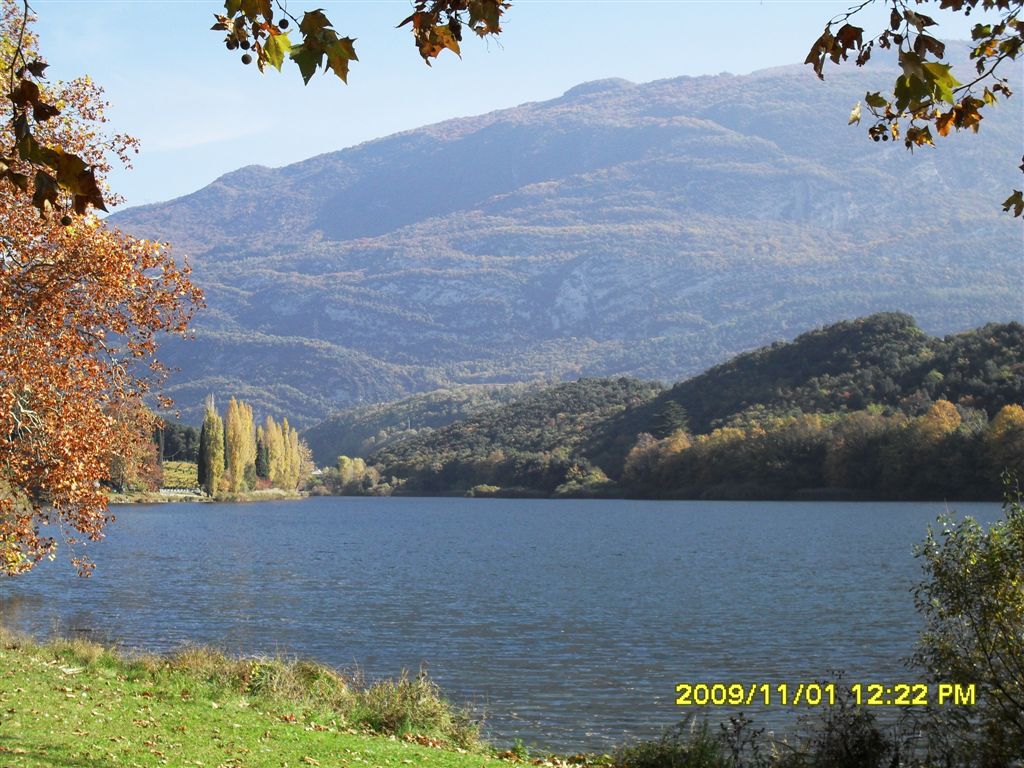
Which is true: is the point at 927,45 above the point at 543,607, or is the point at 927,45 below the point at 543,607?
above

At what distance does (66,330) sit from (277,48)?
10.9 m

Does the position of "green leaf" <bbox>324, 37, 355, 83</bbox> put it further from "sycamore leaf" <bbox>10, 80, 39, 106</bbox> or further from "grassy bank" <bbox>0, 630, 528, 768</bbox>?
"grassy bank" <bbox>0, 630, 528, 768</bbox>

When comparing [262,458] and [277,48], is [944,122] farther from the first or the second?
[262,458]

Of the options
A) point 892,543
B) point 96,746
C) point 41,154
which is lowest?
point 892,543

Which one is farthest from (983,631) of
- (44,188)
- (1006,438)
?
(1006,438)

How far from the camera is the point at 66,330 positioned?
46.5ft

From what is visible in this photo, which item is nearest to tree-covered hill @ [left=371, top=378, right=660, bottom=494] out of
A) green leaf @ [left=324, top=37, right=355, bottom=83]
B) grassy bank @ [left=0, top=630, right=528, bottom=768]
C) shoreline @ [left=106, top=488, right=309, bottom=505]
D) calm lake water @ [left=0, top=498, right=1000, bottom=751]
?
shoreline @ [left=106, top=488, right=309, bottom=505]

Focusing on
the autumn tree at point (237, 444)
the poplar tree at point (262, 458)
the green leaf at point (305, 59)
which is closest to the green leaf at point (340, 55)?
the green leaf at point (305, 59)

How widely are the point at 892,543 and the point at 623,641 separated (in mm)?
36797

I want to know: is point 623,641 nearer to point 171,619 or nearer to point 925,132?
point 171,619

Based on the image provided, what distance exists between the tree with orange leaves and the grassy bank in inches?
98.7

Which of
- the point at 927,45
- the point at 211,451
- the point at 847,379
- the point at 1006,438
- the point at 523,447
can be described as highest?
the point at 847,379

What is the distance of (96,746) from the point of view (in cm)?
1103

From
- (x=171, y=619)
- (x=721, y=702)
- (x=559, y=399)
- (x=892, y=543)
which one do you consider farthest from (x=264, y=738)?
(x=559, y=399)
